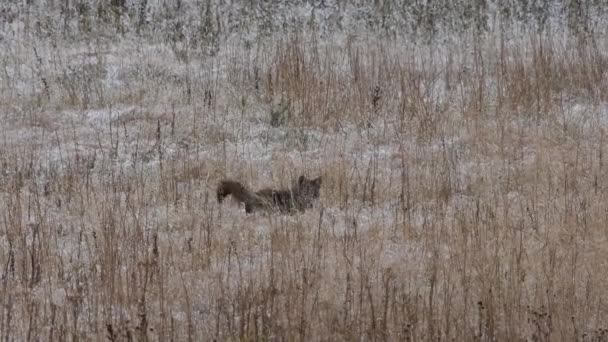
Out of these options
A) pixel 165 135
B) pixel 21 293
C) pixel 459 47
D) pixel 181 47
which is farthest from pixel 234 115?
pixel 21 293

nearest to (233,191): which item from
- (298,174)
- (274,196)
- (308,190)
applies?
(274,196)

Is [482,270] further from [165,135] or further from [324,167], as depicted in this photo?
[165,135]

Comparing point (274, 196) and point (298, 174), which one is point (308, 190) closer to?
point (274, 196)

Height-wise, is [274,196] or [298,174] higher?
[274,196]

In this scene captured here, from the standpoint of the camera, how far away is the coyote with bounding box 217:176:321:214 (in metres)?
5.75

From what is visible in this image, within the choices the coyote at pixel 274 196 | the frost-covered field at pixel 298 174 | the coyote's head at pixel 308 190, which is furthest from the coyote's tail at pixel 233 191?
the coyote's head at pixel 308 190

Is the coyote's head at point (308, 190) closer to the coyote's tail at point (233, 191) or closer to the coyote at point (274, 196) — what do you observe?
the coyote at point (274, 196)

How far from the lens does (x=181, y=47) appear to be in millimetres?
10094

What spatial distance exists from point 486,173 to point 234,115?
2443mm

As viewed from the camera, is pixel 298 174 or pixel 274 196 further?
pixel 298 174

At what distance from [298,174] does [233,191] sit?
0.89 meters

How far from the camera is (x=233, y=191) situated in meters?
5.84

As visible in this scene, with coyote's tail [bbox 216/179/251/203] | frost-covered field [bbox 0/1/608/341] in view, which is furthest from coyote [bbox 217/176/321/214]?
frost-covered field [bbox 0/1/608/341]

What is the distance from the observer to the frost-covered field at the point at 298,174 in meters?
4.27
